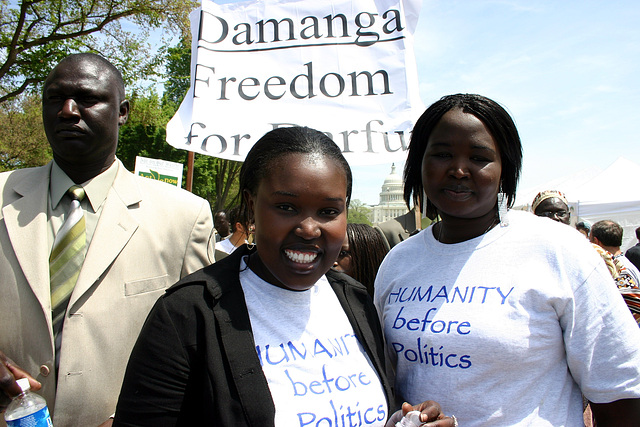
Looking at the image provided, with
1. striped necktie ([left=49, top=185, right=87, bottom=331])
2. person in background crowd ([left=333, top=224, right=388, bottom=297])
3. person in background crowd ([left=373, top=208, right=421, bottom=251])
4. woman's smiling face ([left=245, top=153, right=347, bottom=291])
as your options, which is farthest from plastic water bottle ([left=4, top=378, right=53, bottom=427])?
person in background crowd ([left=373, top=208, right=421, bottom=251])

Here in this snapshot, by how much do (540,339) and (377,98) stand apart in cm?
357

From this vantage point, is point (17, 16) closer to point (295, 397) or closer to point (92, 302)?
point (92, 302)

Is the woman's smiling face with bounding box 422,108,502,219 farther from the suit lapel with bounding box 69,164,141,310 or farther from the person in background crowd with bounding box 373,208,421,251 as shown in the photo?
the person in background crowd with bounding box 373,208,421,251

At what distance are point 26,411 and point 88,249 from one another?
645 millimetres

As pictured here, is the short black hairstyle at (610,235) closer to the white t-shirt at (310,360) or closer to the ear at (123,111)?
the white t-shirt at (310,360)

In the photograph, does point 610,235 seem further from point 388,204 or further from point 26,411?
point 388,204

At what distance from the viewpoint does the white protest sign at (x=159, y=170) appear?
6.53 m

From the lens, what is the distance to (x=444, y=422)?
4.90 feet

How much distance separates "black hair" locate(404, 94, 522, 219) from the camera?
72.9 inches

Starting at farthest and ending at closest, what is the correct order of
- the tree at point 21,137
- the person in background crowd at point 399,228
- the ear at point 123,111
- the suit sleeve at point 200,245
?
1. the tree at point 21,137
2. the person in background crowd at point 399,228
3. the ear at point 123,111
4. the suit sleeve at point 200,245

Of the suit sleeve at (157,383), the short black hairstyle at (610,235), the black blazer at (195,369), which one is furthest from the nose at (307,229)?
the short black hairstyle at (610,235)

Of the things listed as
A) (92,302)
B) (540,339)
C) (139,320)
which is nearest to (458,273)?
(540,339)

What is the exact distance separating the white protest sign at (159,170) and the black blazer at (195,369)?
541 centimetres

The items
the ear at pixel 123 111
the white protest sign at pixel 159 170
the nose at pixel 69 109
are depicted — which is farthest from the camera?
the white protest sign at pixel 159 170
